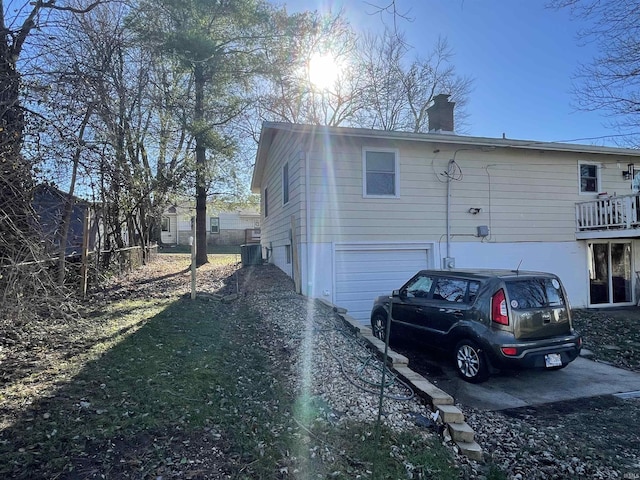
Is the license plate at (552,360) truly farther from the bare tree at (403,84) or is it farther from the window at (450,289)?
the bare tree at (403,84)

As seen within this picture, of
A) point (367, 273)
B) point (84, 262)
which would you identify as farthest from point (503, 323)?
Answer: point (84, 262)

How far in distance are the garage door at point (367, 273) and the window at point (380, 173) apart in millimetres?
1453

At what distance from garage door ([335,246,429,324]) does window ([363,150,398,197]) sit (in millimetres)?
1453

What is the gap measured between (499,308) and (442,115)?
8091mm

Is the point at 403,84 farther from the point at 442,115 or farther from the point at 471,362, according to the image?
the point at 471,362

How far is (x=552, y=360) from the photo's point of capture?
5414 millimetres

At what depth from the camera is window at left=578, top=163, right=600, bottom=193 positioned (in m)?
12.2

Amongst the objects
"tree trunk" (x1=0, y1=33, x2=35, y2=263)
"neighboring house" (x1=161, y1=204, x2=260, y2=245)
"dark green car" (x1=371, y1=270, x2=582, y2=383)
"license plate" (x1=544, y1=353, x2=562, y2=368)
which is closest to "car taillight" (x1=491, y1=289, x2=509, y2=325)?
"dark green car" (x1=371, y1=270, x2=582, y2=383)

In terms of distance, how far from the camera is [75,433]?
3207 millimetres

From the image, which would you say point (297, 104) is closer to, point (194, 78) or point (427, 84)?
point (194, 78)

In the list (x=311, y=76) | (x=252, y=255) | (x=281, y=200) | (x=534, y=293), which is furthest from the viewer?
(x=311, y=76)

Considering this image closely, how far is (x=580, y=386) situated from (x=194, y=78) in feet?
54.5

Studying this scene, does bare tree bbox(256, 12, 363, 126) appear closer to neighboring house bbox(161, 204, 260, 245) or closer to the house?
the house

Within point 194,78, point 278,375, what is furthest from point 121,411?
point 194,78
